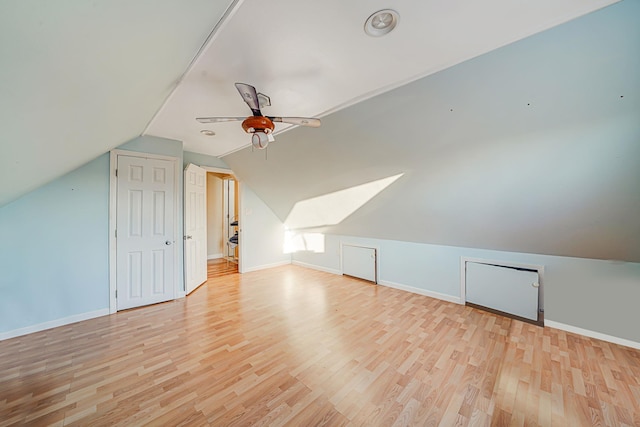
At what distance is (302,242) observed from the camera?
5.49 meters

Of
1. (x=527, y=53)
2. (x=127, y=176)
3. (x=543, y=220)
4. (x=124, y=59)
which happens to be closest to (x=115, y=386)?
(x=124, y=59)

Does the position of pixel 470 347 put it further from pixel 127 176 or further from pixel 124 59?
pixel 127 176

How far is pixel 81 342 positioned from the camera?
238 centimetres

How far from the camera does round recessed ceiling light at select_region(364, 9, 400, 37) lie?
1.19 m

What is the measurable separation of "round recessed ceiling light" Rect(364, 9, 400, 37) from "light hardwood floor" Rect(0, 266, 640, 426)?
2.39 meters

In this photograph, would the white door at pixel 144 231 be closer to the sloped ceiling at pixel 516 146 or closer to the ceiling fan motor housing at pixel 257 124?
the sloped ceiling at pixel 516 146

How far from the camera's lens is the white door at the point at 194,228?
365cm

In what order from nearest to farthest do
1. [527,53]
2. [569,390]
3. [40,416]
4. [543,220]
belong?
[527,53] < [40,416] < [569,390] < [543,220]

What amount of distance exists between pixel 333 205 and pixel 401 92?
2269mm

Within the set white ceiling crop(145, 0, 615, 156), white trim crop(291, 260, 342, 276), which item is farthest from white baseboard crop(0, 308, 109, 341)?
white trim crop(291, 260, 342, 276)

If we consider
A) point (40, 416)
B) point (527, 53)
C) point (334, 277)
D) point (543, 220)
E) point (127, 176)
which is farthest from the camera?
point (334, 277)

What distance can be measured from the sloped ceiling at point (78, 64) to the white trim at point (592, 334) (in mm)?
4233

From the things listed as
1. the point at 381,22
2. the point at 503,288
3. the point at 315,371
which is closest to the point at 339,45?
the point at 381,22

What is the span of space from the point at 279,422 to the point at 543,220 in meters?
2.98
